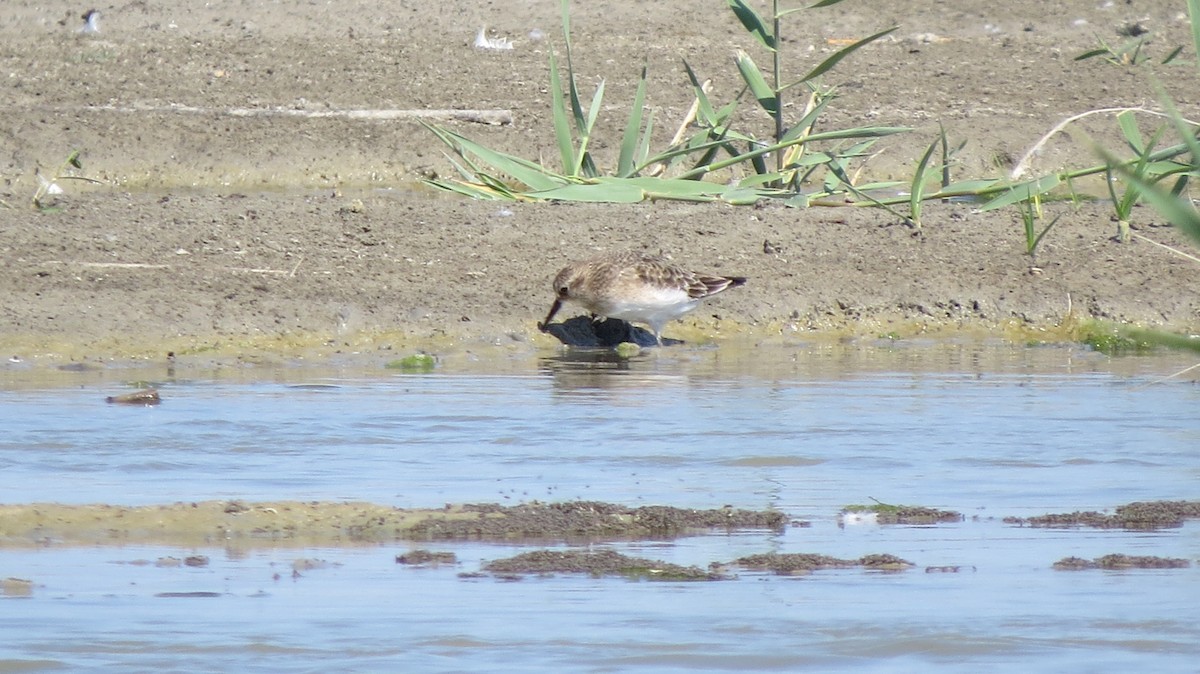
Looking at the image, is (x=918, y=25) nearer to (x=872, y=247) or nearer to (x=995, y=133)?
(x=995, y=133)

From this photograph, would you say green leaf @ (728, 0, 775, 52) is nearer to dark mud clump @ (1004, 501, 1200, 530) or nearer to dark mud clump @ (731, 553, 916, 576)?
dark mud clump @ (1004, 501, 1200, 530)

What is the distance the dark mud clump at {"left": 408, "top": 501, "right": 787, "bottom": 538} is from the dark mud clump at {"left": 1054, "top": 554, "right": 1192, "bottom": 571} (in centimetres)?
91

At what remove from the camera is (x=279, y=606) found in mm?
4922

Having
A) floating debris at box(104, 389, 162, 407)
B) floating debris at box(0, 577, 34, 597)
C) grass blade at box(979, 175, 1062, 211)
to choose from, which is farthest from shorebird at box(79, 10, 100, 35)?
floating debris at box(0, 577, 34, 597)

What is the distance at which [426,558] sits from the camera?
5.45m

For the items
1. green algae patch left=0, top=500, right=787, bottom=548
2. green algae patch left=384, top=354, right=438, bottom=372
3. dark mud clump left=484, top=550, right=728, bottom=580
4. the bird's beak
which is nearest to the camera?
dark mud clump left=484, top=550, right=728, bottom=580

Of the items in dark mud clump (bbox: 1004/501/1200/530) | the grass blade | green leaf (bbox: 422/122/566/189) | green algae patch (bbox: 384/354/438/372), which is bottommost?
dark mud clump (bbox: 1004/501/1200/530)

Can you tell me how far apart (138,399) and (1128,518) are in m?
4.15

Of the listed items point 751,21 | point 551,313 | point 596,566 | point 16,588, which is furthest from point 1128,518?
point 751,21

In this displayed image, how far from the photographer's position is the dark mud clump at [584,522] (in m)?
5.77

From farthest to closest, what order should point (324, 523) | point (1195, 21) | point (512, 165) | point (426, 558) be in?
point (512, 165) → point (324, 523) → point (426, 558) → point (1195, 21)

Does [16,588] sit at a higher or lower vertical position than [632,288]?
lower

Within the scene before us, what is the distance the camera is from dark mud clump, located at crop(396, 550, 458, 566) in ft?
17.8

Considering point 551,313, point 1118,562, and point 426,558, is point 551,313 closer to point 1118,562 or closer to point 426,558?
point 426,558
